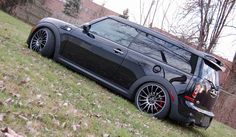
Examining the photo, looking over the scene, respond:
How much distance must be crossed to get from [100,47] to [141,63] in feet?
3.31

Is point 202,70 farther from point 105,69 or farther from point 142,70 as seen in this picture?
point 105,69

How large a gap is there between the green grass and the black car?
0.31 metres

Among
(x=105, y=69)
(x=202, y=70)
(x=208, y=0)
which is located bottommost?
(x=105, y=69)

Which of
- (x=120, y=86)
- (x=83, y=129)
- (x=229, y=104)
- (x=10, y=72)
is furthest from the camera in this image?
(x=229, y=104)

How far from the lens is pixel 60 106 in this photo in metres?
5.30

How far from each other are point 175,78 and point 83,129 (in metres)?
3.08

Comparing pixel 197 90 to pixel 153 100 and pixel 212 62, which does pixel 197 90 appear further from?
pixel 153 100

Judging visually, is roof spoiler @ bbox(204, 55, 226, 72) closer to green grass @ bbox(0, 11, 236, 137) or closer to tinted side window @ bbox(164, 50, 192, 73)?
tinted side window @ bbox(164, 50, 192, 73)

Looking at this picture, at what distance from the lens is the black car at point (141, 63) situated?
7.28 meters

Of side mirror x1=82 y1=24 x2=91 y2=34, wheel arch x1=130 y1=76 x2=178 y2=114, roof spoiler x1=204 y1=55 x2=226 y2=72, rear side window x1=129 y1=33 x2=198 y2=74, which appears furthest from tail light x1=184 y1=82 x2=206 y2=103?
side mirror x1=82 y1=24 x2=91 y2=34

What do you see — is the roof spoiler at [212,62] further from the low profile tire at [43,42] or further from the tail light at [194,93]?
the low profile tire at [43,42]

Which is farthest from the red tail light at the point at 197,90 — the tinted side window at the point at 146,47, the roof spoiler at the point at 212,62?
the tinted side window at the point at 146,47

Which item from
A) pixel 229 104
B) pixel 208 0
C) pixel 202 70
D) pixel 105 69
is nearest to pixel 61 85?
pixel 105 69

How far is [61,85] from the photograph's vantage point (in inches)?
261
